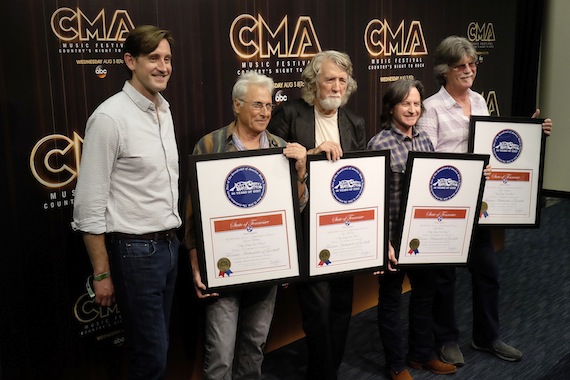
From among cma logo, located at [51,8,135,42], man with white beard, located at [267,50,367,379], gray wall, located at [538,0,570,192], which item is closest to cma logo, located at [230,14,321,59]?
man with white beard, located at [267,50,367,379]

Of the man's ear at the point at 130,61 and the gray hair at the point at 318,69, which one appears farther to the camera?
the gray hair at the point at 318,69

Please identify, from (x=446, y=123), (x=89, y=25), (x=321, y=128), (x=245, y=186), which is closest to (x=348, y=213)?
(x=321, y=128)

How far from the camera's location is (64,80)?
2.38 meters

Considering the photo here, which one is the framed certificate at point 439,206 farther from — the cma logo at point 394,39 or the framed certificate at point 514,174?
the cma logo at point 394,39

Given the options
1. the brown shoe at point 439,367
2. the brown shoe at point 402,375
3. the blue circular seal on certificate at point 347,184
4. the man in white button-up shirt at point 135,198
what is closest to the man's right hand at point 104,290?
the man in white button-up shirt at point 135,198

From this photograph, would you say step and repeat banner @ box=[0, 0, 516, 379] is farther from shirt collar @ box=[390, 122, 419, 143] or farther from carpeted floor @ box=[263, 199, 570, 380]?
carpeted floor @ box=[263, 199, 570, 380]

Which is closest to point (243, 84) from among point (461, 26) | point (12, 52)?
point (12, 52)

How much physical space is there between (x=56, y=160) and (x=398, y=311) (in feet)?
5.87

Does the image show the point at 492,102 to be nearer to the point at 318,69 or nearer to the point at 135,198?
the point at 318,69

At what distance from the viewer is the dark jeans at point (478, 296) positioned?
3.25 m

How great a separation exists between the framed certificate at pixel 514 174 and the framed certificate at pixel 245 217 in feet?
4.07

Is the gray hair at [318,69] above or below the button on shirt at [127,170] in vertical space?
above

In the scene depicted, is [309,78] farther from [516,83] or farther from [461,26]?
[516,83]

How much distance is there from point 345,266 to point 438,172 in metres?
0.63
